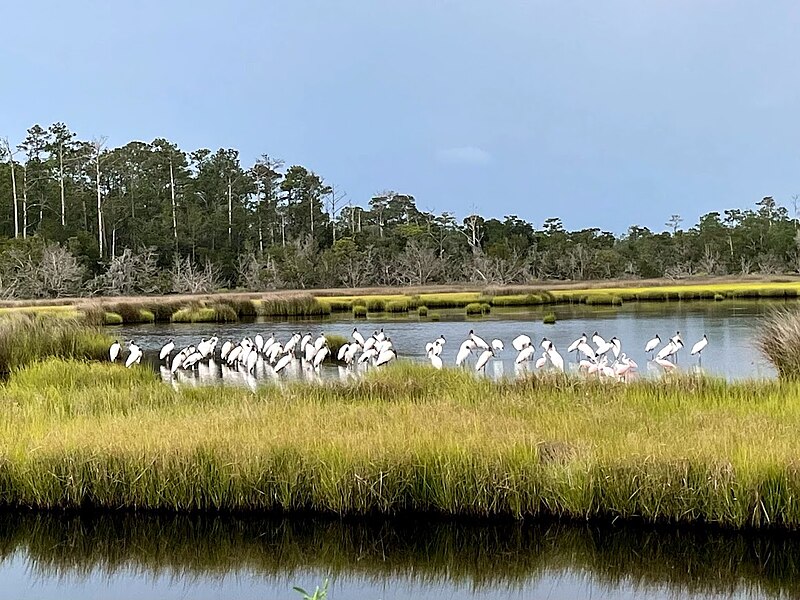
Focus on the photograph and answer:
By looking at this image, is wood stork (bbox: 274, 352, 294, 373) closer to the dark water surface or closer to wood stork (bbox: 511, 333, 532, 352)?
wood stork (bbox: 511, 333, 532, 352)

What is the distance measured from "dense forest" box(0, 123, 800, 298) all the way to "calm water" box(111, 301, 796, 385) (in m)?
21.8

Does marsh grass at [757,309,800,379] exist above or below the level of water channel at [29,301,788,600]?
above

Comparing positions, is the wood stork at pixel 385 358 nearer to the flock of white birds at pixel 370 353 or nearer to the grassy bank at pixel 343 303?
the flock of white birds at pixel 370 353

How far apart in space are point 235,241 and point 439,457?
61.0m

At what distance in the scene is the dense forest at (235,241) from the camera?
176 ft

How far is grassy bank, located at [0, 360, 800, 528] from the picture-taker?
7.21m

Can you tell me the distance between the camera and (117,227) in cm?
6138

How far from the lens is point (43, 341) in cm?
1697

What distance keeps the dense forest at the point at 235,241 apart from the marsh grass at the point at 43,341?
2997 centimetres

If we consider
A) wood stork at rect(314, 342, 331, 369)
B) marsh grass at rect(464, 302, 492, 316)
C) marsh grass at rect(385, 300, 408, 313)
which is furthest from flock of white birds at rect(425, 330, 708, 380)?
marsh grass at rect(385, 300, 408, 313)

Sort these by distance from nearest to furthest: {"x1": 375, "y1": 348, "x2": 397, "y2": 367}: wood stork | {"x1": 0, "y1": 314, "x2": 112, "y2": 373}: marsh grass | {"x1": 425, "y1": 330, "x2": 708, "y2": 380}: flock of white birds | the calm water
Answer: {"x1": 425, "y1": 330, "x2": 708, "y2": 380}: flock of white birds → {"x1": 0, "y1": 314, "x2": 112, "y2": 373}: marsh grass → {"x1": 375, "y1": 348, "x2": 397, "y2": 367}: wood stork → the calm water

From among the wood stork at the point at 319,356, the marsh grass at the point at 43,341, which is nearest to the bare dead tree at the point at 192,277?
the marsh grass at the point at 43,341

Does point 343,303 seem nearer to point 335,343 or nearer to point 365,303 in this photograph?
point 365,303

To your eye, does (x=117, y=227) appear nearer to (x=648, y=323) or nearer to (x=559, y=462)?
(x=648, y=323)
